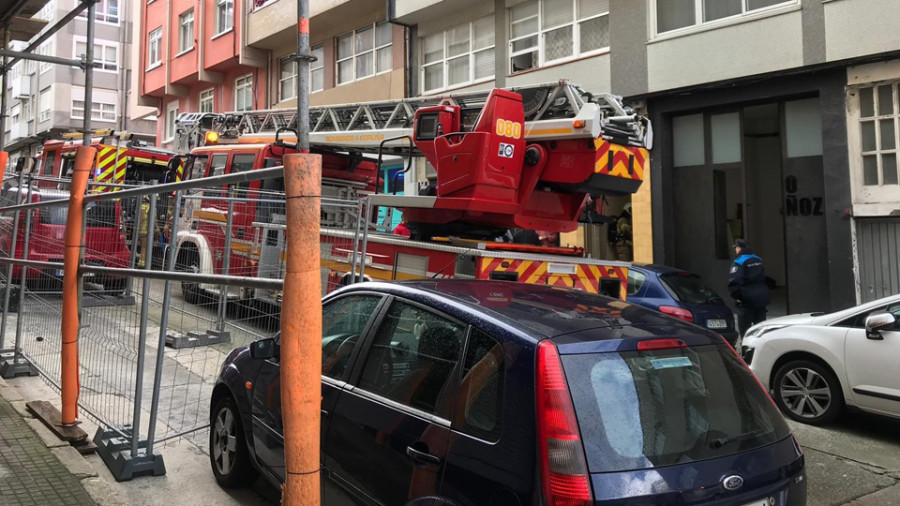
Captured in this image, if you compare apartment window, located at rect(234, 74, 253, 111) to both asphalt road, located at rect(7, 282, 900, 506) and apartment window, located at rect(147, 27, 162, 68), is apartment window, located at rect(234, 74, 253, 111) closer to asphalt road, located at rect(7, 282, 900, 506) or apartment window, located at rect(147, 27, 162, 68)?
apartment window, located at rect(147, 27, 162, 68)

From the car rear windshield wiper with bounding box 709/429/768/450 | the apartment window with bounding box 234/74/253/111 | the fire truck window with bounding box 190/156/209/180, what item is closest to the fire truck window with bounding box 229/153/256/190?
the fire truck window with bounding box 190/156/209/180

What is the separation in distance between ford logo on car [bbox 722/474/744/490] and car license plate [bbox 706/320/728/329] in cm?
648

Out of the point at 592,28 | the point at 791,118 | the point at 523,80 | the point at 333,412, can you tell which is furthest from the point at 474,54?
the point at 333,412

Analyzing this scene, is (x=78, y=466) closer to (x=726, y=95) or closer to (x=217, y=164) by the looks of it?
(x=217, y=164)

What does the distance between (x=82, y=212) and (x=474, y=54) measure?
12593 mm

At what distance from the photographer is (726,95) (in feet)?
39.8

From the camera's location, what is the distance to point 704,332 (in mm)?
3086

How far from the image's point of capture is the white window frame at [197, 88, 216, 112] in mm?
25719

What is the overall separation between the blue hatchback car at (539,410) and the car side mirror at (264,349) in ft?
1.77

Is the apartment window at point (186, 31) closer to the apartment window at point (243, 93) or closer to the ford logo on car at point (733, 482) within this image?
the apartment window at point (243, 93)

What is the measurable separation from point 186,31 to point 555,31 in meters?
17.6

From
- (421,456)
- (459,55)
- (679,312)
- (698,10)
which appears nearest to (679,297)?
(679,312)

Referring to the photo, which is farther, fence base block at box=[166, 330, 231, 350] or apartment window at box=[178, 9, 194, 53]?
apartment window at box=[178, 9, 194, 53]

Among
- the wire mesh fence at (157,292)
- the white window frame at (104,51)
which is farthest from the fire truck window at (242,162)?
the white window frame at (104,51)
